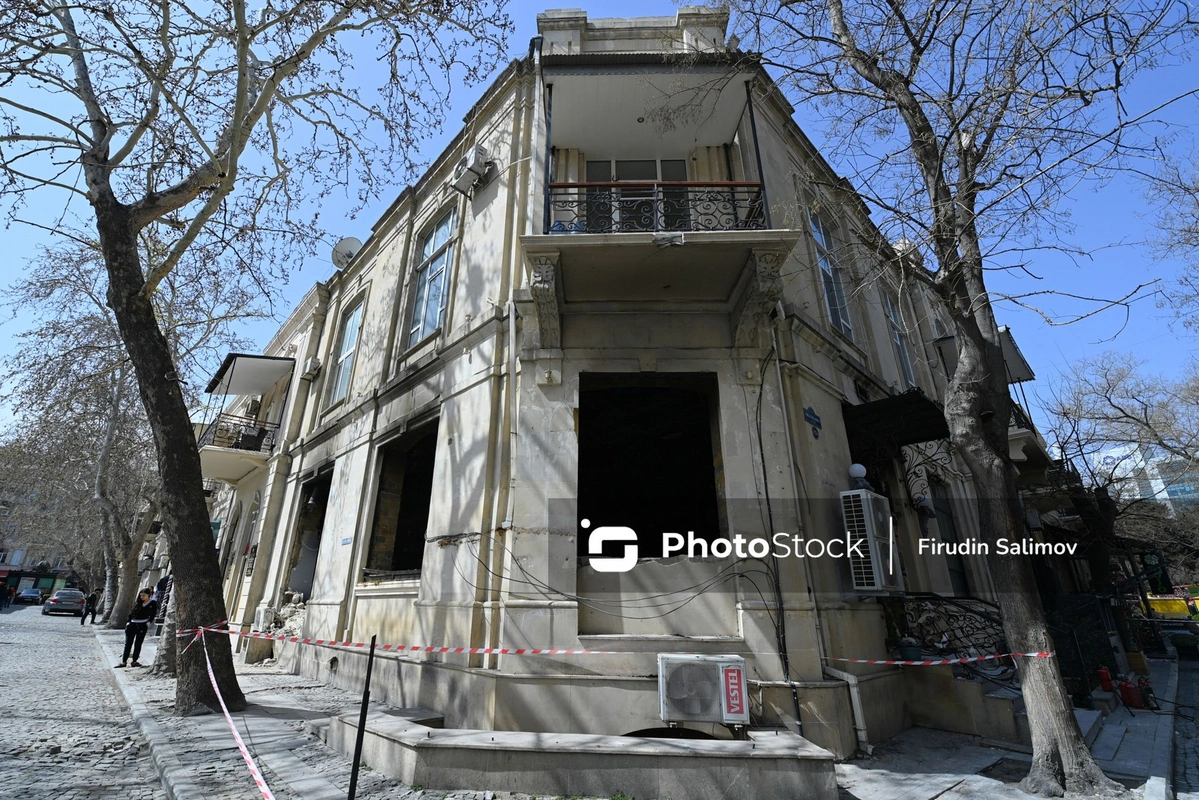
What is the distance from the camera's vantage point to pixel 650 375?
755 cm

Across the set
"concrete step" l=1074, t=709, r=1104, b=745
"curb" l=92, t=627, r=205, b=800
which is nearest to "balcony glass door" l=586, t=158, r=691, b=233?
"curb" l=92, t=627, r=205, b=800

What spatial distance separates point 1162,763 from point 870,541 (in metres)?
3.40

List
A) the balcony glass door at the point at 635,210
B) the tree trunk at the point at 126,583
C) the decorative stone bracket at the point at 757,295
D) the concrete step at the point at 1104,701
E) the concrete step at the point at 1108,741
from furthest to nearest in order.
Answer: the tree trunk at the point at 126,583 → the concrete step at the point at 1104,701 → the balcony glass door at the point at 635,210 → the decorative stone bracket at the point at 757,295 → the concrete step at the point at 1108,741

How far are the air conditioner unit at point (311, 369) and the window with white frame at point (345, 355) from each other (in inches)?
32.5

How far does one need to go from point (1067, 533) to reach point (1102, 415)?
12.8ft

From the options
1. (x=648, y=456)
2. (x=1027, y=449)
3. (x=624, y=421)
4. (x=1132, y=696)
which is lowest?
(x=1132, y=696)

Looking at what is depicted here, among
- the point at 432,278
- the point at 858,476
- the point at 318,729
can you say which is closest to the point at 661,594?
the point at 858,476

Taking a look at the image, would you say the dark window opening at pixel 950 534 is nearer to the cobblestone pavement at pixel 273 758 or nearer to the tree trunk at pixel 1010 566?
the tree trunk at pixel 1010 566

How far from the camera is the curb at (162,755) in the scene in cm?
429

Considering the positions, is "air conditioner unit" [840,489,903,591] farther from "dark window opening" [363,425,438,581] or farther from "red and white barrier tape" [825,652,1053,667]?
"dark window opening" [363,425,438,581]

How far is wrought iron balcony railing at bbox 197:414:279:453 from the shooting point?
52.2ft

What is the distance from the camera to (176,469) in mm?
7180

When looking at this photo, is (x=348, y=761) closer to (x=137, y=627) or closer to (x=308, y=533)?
(x=137, y=627)

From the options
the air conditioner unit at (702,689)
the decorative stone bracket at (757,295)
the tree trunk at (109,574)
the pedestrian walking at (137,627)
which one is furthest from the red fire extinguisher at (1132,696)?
the tree trunk at (109,574)
